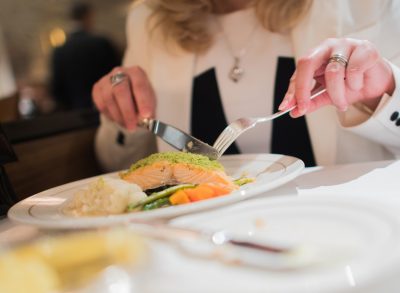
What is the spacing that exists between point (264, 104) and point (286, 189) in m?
0.44

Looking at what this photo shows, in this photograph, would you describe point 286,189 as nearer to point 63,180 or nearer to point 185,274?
A: point 185,274

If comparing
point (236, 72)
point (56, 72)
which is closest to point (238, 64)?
point (236, 72)

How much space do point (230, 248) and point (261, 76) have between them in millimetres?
726

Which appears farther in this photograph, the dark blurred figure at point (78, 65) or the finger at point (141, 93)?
the dark blurred figure at point (78, 65)

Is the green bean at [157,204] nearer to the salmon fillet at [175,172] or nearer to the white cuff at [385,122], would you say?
the salmon fillet at [175,172]

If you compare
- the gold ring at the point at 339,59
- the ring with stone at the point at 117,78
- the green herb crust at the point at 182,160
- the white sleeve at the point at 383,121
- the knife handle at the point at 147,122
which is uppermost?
the ring with stone at the point at 117,78

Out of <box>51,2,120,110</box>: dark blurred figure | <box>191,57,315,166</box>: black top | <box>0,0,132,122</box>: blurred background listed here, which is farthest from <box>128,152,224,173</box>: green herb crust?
<box>0,0,132,122</box>: blurred background

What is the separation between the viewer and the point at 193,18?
114 centimetres

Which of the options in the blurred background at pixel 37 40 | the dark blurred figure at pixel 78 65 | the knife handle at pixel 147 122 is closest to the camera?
the knife handle at pixel 147 122

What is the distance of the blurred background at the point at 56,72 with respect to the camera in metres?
1.05

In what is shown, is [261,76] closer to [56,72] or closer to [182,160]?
[182,160]

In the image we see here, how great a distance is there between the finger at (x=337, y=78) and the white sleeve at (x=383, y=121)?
12 cm

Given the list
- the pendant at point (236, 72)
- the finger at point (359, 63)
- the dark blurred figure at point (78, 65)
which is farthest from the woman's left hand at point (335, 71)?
the dark blurred figure at point (78, 65)

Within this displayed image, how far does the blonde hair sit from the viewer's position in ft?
3.27
